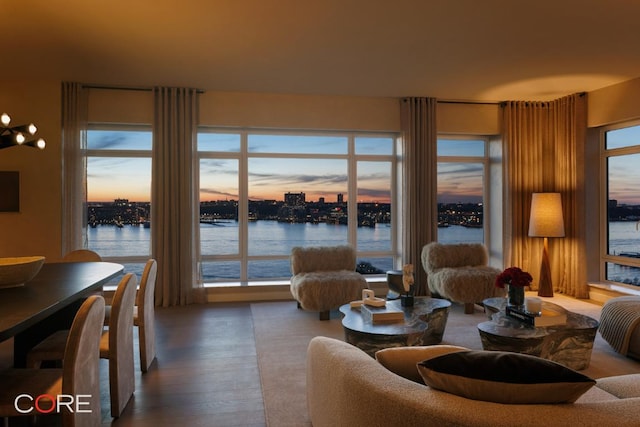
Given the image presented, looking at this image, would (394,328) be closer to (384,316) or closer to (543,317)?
(384,316)

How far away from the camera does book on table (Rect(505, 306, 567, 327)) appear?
10.5ft

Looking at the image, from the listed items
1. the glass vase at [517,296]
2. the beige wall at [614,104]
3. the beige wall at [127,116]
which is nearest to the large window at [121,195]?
the beige wall at [127,116]

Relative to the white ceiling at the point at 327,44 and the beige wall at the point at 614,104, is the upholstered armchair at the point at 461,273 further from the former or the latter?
the beige wall at the point at 614,104

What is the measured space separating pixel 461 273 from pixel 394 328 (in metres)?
2.25

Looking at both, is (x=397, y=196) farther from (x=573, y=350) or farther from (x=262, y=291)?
(x=573, y=350)

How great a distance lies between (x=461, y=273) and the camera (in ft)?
16.5

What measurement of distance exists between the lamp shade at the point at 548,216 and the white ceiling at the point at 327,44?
1.53 metres

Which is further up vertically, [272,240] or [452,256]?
[272,240]

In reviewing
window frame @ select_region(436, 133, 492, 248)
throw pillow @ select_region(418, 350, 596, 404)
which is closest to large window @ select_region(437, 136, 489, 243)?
window frame @ select_region(436, 133, 492, 248)

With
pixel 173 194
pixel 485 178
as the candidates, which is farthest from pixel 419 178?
pixel 173 194

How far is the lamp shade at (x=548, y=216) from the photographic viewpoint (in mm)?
5805

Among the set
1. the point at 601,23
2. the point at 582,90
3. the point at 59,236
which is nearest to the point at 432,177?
the point at 582,90

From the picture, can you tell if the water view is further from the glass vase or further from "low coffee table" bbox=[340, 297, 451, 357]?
the glass vase

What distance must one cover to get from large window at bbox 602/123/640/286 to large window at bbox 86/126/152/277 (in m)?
6.51
